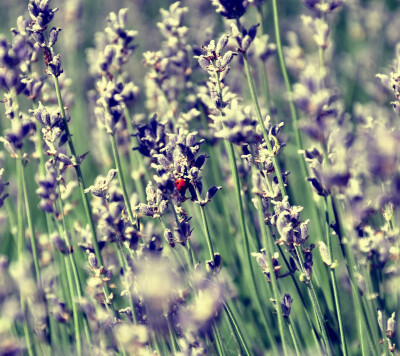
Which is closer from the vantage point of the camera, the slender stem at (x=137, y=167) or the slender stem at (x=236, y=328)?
the slender stem at (x=236, y=328)

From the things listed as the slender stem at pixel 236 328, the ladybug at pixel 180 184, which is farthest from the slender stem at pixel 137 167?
the slender stem at pixel 236 328

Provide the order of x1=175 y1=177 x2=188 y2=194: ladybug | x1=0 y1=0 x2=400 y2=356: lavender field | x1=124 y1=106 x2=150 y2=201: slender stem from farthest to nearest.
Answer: x1=124 y1=106 x2=150 y2=201: slender stem, x1=175 y1=177 x2=188 y2=194: ladybug, x1=0 y1=0 x2=400 y2=356: lavender field

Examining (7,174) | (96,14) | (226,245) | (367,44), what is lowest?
(226,245)

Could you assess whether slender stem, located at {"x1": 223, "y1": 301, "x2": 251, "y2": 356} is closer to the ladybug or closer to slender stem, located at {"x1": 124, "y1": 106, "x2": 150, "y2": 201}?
the ladybug

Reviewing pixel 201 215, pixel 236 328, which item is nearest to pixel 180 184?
pixel 201 215

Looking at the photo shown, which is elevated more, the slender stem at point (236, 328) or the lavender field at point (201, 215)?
the lavender field at point (201, 215)

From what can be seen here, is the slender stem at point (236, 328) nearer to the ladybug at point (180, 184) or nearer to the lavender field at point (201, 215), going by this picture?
the lavender field at point (201, 215)

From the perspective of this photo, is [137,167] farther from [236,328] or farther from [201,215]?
[236,328]

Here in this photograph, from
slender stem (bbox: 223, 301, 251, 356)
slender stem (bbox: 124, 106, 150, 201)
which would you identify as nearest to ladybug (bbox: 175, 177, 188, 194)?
slender stem (bbox: 223, 301, 251, 356)

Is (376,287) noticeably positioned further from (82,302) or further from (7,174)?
(7,174)

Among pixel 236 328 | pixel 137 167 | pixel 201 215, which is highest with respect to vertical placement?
pixel 137 167

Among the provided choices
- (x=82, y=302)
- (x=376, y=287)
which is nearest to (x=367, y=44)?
(x=376, y=287)
